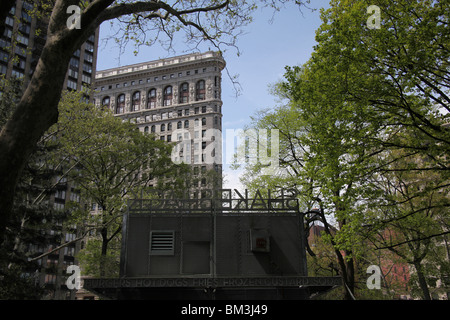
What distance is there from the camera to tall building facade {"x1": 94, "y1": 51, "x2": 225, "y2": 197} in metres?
88.1

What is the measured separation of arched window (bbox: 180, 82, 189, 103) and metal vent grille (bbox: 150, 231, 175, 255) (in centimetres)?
8508

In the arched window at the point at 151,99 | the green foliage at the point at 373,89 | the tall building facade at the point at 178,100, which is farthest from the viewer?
the arched window at the point at 151,99

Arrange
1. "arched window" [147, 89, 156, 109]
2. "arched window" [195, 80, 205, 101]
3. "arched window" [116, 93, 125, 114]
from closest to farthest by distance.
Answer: "arched window" [195, 80, 205, 101], "arched window" [147, 89, 156, 109], "arched window" [116, 93, 125, 114]

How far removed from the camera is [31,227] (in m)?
24.4

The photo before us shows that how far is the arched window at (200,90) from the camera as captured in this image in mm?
95562

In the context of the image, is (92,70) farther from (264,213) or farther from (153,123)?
(264,213)

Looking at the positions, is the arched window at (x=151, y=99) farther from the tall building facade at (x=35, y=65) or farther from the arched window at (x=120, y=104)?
the tall building facade at (x=35, y=65)

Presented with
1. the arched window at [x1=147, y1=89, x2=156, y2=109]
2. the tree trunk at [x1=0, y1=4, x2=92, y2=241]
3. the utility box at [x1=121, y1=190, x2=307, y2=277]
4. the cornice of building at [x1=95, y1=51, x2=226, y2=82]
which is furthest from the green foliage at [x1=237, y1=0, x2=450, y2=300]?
the arched window at [x1=147, y1=89, x2=156, y2=109]

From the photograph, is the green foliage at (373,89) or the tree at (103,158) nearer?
the green foliage at (373,89)

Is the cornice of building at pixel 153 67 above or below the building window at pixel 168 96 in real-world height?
above

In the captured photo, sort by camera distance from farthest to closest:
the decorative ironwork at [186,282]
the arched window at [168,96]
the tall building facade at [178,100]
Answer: the arched window at [168,96] → the tall building facade at [178,100] → the decorative ironwork at [186,282]

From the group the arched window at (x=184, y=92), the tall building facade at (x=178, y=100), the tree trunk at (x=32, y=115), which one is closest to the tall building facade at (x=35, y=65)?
the tall building facade at (x=178, y=100)

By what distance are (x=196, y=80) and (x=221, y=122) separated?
44.5 ft

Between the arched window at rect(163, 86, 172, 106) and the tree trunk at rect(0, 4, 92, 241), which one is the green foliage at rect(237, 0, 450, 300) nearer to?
the tree trunk at rect(0, 4, 92, 241)
